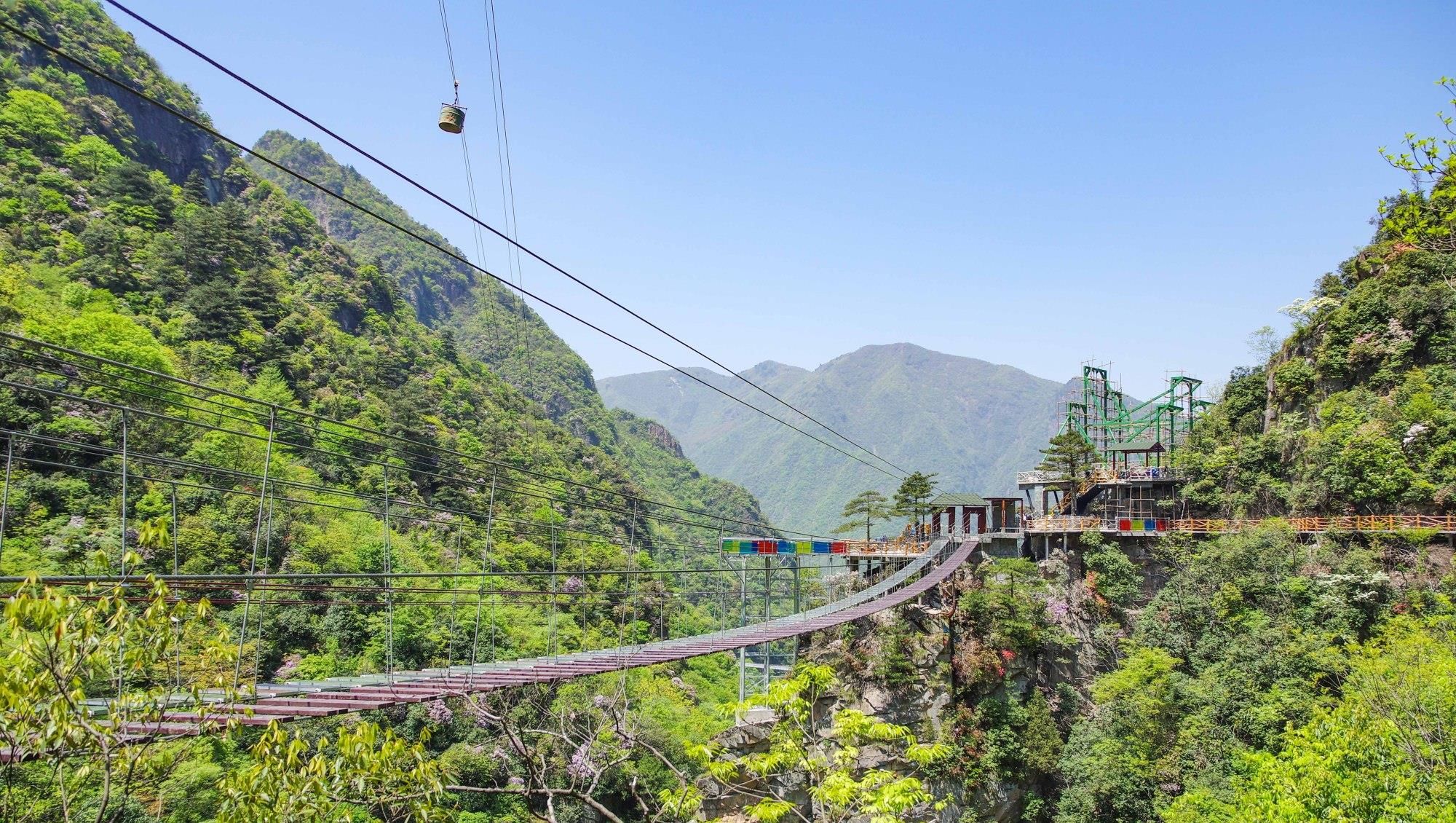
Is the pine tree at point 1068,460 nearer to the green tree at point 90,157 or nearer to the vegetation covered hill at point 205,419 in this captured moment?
the vegetation covered hill at point 205,419

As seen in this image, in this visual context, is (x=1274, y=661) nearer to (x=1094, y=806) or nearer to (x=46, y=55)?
(x=1094, y=806)

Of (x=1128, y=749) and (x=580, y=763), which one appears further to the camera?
(x=1128, y=749)

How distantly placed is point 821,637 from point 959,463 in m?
121

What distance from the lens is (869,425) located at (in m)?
153

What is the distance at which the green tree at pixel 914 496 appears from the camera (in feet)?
76.8

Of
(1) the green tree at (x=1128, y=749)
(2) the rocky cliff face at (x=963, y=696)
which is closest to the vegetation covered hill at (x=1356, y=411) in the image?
(1) the green tree at (x=1128, y=749)

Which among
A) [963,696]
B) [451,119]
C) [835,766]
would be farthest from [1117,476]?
[451,119]

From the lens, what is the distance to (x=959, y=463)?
13475cm

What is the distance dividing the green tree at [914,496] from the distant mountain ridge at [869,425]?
74722 mm

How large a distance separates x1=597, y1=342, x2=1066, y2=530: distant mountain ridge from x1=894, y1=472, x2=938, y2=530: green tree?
74722 millimetres

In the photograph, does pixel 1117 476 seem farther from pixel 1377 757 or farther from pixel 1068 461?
pixel 1377 757

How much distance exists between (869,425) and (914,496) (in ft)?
429

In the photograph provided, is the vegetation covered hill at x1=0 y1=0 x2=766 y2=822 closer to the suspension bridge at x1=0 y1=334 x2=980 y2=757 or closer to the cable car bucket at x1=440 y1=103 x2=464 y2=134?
the suspension bridge at x1=0 y1=334 x2=980 y2=757

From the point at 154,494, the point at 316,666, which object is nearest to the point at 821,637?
the point at 316,666
